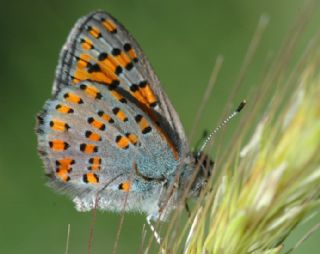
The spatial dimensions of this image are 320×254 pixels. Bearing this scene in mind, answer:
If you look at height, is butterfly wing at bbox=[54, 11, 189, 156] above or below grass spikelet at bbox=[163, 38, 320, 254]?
above

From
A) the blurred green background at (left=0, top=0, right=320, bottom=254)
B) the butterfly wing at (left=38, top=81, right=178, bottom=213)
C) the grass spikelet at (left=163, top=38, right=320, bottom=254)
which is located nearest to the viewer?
the grass spikelet at (left=163, top=38, right=320, bottom=254)

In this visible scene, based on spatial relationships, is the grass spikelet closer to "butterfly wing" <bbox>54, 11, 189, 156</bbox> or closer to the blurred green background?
"butterfly wing" <bbox>54, 11, 189, 156</bbox>

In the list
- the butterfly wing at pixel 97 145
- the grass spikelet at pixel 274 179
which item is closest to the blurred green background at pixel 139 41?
the butterfly wing at pixel 97 145

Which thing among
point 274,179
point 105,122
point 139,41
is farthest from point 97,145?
point 139,41

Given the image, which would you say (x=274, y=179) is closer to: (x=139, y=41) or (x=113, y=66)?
(x=113, y=66)

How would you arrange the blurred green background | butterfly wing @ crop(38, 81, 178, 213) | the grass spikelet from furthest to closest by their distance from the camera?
1. the blurred green background
2. butterfly wing @ crop(38, 81, 178, 213)
3. the grass spikelet

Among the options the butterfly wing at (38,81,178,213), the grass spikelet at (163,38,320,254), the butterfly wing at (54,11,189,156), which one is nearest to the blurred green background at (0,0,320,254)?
the butterfly wing at (38,81,178,213)

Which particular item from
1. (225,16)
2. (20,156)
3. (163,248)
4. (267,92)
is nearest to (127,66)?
(163,248)
